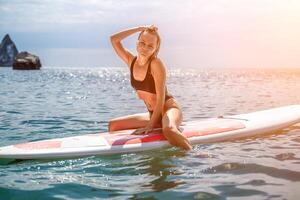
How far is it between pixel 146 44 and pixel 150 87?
0.75 metres

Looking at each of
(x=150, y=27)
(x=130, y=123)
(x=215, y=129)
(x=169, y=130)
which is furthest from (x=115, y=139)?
(x=215, y=129)

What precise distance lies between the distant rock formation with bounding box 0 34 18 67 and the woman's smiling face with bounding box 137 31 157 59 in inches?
6925

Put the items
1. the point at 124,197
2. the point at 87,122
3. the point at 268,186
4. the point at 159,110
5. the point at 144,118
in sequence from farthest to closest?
the point at 87,122 < the point at 144,118 < the point at 159,110 < the point at 268,186 < the point at 124,197

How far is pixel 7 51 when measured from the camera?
17688 cm

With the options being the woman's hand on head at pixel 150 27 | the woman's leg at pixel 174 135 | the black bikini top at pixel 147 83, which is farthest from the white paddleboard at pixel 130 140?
the woman's hand on head at pixel 150 27

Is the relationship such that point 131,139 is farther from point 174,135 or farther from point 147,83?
point 147,83

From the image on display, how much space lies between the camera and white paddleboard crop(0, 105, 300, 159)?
5.83 metres

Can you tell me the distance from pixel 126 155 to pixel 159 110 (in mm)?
926

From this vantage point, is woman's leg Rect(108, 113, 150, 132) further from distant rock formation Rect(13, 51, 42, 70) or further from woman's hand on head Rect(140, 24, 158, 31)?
distant rock formation Rect(13, 51, 42, 70)

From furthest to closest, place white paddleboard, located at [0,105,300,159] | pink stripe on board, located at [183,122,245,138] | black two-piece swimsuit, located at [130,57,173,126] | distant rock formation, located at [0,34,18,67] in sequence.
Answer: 1. distant rock formation, located at [0,34,18,67]
2. pink stripe on board, located at [183,122,245,138]
3. black two-piece swimsuit, located at [130,57,173,126]
4. white paddleboard, located at [0,105,300,159]

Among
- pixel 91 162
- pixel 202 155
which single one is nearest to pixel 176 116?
pixel 202 155

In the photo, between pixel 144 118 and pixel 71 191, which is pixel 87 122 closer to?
pixel 144 118

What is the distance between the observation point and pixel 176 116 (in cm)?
688

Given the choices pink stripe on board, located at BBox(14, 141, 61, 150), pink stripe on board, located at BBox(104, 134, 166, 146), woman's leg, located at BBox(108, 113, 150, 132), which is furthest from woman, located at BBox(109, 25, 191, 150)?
pink stripe on board, located at BBox(14, 141, 61, 150)
